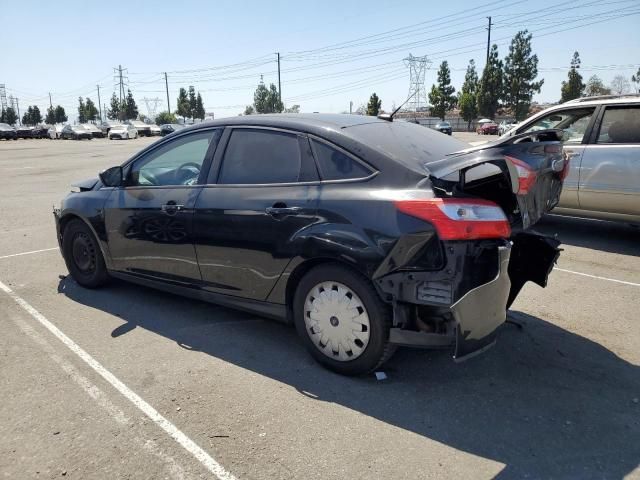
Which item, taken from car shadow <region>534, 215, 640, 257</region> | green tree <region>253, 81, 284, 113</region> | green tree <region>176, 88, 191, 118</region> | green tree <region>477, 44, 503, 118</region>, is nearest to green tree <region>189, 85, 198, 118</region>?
green tree <region>176, 88, 191, 118</region>

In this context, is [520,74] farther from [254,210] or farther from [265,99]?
[254,210]

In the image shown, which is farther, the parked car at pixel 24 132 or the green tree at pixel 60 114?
the green tree at pixel 60 114

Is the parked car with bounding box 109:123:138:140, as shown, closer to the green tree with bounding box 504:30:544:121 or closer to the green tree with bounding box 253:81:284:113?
the green tree with bounding box 253:81:284:113

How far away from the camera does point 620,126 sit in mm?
6621

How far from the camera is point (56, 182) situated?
15.1 meters

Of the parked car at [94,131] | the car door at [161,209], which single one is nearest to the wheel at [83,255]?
the car door at [161,209]

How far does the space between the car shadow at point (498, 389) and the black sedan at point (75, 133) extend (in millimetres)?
55745

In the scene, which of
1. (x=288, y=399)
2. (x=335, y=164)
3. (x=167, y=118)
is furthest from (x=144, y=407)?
(x=167, y=118)

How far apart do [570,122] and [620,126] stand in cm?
77

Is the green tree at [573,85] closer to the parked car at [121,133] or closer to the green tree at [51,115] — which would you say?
the parked car at [121,133]

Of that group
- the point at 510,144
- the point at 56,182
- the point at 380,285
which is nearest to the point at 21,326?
the point at 380,285

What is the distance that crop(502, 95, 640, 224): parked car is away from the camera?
648 cm

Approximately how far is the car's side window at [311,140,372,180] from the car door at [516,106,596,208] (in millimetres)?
4414

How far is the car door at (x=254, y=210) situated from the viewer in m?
3.57
